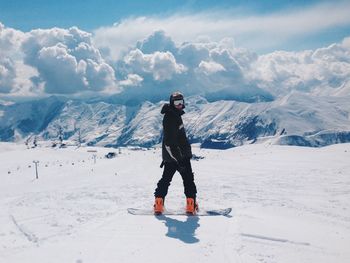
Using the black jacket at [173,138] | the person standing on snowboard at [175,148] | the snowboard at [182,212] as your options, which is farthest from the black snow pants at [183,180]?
the snowboard at [182,212]

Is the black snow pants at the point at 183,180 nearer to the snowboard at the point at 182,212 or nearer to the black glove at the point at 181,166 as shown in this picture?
the black glove at the point at 181,166

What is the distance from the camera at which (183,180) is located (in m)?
11.1

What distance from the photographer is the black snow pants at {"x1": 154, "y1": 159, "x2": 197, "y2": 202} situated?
1094cm

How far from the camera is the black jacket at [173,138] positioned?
1103 centimetres

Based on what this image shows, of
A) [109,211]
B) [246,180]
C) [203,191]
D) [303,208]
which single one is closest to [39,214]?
[109,211]

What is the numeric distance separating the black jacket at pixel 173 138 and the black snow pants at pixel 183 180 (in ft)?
0.64

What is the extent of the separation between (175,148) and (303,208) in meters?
4.07

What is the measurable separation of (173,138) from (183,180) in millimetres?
1169

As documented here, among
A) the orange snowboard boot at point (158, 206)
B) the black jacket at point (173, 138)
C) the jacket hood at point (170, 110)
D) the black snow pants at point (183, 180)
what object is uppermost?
the jacket hood at point (170, 110)

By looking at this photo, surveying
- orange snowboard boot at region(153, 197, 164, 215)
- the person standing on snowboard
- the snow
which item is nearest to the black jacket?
the person standing on snowboard

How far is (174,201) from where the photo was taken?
1225 cm

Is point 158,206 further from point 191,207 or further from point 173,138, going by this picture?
point 173,138

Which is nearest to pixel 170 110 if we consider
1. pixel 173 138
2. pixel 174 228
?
pixel 173 138

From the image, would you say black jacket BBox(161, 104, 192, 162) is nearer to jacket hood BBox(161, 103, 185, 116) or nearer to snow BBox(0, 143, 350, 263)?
jacket hood BBox(161, 103, 185, 116)
